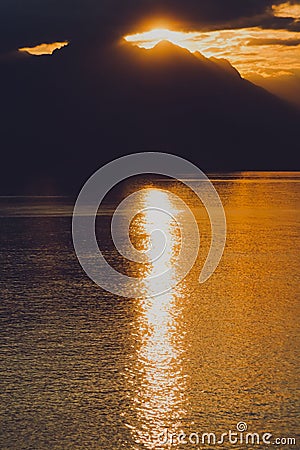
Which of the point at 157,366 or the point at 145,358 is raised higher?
the point at 145,358

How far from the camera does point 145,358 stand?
13234 millimetres

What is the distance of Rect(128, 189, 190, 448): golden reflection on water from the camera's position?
1027cm

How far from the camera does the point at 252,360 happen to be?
13.0 m

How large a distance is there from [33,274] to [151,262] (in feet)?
16.0

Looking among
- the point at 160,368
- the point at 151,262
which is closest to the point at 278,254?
the point at 151,262

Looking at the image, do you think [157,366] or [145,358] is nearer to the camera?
[157,366]

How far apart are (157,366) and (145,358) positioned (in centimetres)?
54

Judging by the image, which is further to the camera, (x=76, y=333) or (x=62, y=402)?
(x=76, y=333)

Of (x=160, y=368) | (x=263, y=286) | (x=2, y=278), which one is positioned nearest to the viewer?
(x=160, y=368)

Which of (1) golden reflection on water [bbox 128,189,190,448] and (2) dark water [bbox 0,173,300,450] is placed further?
(1) golden reflection on water [bbox 128,189,190,448]

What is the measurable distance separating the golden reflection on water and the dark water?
0.06 feet

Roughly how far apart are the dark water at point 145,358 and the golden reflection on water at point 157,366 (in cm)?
2

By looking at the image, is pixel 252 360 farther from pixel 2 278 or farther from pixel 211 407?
pixel 2 278

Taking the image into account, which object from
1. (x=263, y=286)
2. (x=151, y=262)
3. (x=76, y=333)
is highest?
(x=151, y=262)
